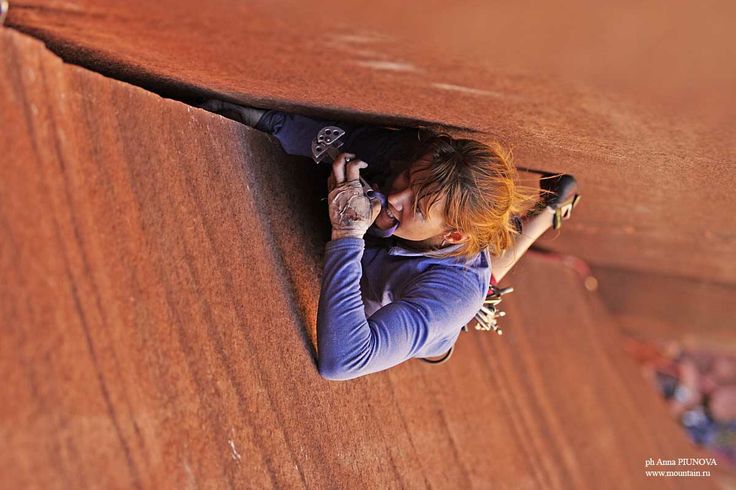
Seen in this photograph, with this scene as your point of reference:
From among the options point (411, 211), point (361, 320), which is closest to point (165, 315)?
point (361, 320)

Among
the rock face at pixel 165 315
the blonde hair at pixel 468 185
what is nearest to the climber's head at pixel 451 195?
the blonde hair at pixel 468 185

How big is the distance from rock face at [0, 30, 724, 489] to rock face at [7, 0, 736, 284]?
0.06 metres

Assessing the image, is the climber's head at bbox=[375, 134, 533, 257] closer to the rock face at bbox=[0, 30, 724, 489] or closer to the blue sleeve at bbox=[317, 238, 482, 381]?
the blue sleeve at bbox=[317, 238, 482, 381]

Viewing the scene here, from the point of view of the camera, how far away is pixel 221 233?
99 centimetres

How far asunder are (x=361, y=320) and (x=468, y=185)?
0.79 ft

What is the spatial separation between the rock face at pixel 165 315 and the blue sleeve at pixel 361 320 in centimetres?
6

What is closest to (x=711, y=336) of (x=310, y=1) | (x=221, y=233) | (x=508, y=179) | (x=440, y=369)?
(x=440, y=369)

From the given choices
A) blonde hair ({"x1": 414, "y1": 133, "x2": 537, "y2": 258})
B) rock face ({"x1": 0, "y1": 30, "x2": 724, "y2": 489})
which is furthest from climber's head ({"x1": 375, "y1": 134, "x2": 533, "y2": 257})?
rock face ({"x1": 0, "y1": 30, "x2": 724, "y2": 489})

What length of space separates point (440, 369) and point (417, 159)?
625 mm

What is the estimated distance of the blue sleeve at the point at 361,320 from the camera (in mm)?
1065

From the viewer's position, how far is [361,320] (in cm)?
106

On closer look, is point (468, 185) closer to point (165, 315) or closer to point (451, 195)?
point (451, 195)

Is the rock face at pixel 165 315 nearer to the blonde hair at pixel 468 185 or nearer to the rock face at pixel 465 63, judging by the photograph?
the rock face at pixel 465 63

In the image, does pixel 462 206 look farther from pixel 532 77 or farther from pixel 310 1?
pixel 310 1
